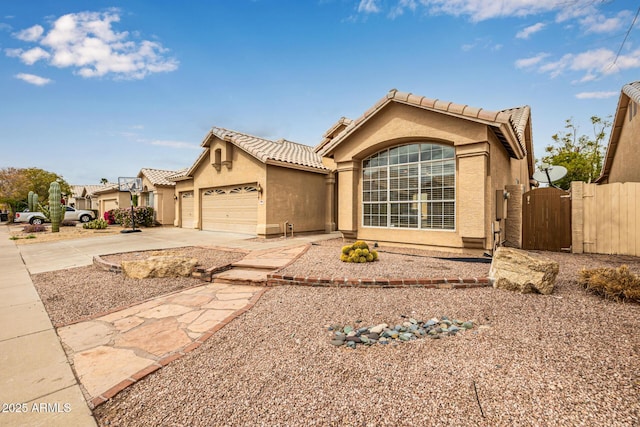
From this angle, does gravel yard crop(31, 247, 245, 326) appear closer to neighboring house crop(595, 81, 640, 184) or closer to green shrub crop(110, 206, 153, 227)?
green shrub crop(110, 206, 153, 227)

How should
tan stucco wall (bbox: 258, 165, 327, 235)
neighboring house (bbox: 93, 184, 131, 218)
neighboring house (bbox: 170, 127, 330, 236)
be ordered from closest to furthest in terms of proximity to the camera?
1. tan stucco wall (bbox: 258, 165, 327, 235)
2. neighboring house (bbox: 170, 127, 330, 236)
3. neighboring house (bbox: 93, 184, 131, 218)

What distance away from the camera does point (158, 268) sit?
6254mm

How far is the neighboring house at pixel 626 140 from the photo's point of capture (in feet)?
32.6

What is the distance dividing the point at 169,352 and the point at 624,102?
1721 cm

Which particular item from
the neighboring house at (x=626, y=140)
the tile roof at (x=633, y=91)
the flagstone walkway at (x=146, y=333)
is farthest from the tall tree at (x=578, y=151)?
the flagstone walkway at (x=146, y=333)

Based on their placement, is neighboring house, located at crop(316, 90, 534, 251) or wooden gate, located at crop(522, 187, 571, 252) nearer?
neighboring house, located at crop(316, 90, 534, 251)

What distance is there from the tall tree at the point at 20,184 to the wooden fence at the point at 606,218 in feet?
155

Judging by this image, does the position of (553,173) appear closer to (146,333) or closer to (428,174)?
(428,174)

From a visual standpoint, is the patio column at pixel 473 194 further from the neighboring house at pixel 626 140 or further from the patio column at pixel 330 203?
the patio column at pixel 330 203

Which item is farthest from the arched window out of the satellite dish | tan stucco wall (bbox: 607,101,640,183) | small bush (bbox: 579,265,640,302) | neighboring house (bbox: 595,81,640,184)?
tan stucco wall (bbox: 607,101,640,183)

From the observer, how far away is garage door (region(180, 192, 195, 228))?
18.5 meters

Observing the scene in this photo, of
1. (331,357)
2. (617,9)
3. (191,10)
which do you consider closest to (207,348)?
(331,357)

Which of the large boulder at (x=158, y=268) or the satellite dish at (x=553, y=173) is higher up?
the satellite dish at (x=553, y=173)

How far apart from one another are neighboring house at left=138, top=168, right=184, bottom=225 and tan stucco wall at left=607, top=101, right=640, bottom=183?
2469 centimetres
